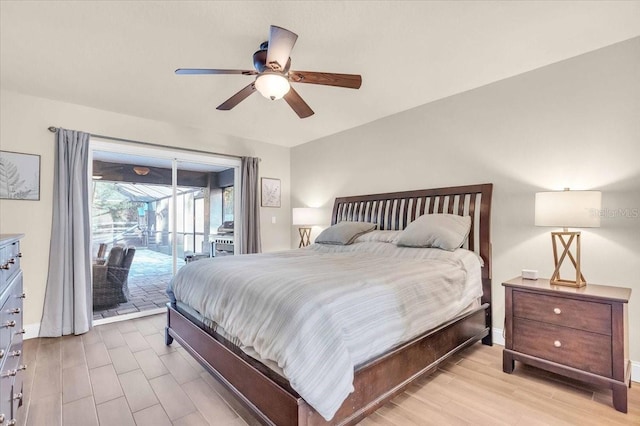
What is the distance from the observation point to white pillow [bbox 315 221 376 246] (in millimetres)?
3498

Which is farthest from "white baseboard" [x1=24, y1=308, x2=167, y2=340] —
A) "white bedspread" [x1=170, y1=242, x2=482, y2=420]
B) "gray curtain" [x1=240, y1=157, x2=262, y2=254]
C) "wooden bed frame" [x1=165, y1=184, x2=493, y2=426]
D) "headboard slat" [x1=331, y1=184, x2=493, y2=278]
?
"headboard slat" [x1=331, y1=184, x2=493, y2=278]

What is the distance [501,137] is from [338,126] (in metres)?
2.11

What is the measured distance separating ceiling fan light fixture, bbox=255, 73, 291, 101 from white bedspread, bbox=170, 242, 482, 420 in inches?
49.8

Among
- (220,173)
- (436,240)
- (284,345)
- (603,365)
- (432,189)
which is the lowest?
(603,365)

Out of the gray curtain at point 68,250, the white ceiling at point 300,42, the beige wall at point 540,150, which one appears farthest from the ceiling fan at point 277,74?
the gray curtain at point 68,250

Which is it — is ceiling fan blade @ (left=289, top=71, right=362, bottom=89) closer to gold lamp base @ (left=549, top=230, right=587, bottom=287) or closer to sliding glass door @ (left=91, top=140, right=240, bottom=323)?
gold lamp base @ (left=549, top=230, right=587, bottom=287)

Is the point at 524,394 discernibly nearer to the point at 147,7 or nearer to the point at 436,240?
the point at 436,240

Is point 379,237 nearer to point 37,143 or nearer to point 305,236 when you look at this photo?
point 305,236

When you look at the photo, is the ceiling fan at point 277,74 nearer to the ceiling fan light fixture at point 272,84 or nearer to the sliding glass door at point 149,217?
the ceiling fan light fixture at point 272,84

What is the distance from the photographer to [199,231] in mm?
4637

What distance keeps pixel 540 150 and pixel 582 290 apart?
1.24m

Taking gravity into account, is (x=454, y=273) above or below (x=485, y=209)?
below

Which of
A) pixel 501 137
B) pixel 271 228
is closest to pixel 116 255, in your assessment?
pixel 271 228

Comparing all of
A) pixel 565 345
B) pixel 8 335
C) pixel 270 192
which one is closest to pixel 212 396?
pixel 8 335
